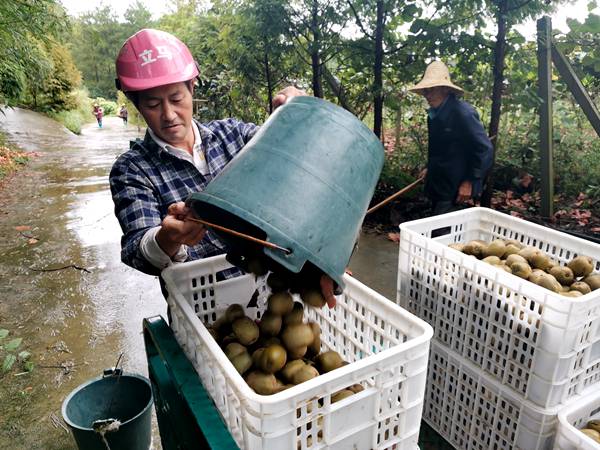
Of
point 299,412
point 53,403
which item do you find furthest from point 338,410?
point 53,403

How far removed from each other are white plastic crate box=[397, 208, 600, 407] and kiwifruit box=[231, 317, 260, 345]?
91 cm

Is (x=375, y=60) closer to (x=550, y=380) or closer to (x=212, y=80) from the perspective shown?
(x=550, y=380)

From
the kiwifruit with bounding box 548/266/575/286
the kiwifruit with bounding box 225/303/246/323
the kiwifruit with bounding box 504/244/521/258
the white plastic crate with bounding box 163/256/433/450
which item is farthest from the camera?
the kiwifruit with bounding box 504/244/521/258

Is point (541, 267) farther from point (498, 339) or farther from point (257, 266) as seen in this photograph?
point (257, 266)

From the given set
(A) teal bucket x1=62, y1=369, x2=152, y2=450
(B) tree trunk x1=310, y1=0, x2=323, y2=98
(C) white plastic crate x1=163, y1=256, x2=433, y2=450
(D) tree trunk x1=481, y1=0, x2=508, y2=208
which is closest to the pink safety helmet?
(C) white plastic crate x1=163, y1=256, x2=433, y2=450

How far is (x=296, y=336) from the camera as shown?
4.30 ft

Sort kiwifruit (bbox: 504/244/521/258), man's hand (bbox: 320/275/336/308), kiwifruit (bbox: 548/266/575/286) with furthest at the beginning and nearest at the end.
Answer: kiwifruit (bbox: 504/244/521/258)
kiwifruit (bbox: 548/266/575/286)
man's hand (bbox: 320/275/336/308)

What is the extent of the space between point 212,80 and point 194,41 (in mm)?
1483

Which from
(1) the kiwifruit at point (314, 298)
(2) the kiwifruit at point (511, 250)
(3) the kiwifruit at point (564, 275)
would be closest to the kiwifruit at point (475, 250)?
(2) the kiwifruit at point (511, 250)

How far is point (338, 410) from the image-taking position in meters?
0.97

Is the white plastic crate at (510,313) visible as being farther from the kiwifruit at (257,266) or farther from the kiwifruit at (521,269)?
the kiwifruit at (257,266)

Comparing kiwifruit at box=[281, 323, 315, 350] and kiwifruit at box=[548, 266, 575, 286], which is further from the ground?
kiwifruit at box=[281, 323, 315, 350]

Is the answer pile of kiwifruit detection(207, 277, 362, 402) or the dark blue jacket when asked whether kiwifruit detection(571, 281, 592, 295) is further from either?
the dark blue jacket

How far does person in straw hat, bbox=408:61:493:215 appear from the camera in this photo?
3445 mm
